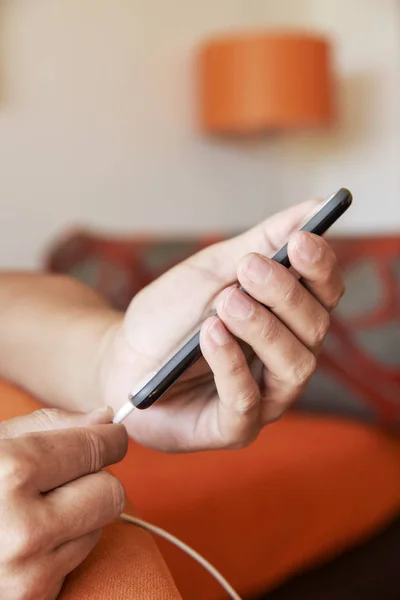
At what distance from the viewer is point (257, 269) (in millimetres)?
515

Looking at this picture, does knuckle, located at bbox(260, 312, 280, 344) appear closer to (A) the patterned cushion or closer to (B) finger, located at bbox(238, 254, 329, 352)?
(B) finger, located at bbox(238, 254, 329, 352)

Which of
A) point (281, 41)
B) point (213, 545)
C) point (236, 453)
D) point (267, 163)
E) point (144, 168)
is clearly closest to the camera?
point (213, 545)

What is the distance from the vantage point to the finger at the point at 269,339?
524mm

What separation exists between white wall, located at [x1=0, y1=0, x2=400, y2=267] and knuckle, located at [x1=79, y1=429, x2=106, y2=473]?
164 centimetres

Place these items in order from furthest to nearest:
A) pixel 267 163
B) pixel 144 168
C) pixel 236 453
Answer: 1. pixel 267 163
2. pixel 144 168
3. pixel 236 453

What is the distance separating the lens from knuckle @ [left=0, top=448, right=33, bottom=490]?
1.27ft

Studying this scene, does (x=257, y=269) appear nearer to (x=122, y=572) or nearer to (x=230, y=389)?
(x=230, y=389)

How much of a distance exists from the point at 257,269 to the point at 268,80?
1807 mm

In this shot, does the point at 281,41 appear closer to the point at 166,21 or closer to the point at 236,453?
the point at 166,21

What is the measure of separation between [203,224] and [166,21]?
67cm

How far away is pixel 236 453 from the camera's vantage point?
1.10 meters

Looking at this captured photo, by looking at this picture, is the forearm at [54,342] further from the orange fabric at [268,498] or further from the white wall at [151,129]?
the white wall at [151,129]

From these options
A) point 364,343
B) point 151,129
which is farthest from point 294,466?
point 151,129

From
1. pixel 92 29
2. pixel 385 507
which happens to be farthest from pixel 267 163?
pixel 385 507
